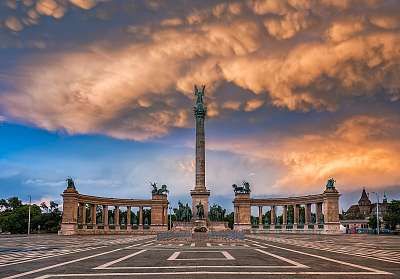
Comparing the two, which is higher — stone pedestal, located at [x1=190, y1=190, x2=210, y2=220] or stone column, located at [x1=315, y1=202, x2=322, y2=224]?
stone pedestal, located at [x1=190, y1=190, x2=210, y2=220]

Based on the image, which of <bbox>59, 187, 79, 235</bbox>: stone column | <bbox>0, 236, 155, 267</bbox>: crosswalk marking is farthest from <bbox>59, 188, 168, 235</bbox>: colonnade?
<bbox>0, 236, 155, 267</bbox>: crosswalk marking

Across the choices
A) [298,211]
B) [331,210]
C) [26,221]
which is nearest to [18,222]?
[26,221]

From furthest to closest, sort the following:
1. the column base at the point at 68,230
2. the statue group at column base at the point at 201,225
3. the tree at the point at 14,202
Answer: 1. the tree at the point at 14,202
2. the column base at the point at 68,230
3. the statue group at column base at the point at 201,225

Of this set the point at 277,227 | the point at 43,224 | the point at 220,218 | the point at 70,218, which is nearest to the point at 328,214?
the point at 277,227

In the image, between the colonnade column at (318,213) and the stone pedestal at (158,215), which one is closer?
the colonnade column at (318,213)

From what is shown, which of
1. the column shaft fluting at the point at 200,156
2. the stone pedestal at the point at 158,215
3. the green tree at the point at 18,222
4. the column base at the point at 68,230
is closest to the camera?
the column base at the point at 68,230

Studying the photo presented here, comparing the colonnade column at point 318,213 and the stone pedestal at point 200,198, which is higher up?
the stone pedestal at point 200,198

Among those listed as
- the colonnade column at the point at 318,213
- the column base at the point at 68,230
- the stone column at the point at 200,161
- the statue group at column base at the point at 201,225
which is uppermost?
the stone column at the point at 200,161

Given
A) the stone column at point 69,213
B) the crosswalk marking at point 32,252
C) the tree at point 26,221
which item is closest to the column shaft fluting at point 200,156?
the stone column at point 69,213

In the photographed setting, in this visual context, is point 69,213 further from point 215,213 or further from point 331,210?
point 331,210

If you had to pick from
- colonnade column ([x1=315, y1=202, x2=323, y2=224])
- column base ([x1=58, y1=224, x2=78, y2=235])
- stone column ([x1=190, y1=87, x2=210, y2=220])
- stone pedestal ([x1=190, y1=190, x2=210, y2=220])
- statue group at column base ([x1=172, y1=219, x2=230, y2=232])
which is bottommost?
column base ([x1=58, y1=224, x2=78, y2=235])

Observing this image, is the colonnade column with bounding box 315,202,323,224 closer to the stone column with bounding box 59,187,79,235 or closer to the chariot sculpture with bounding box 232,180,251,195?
the chariot sculpture with bounding box 232,180,251,195

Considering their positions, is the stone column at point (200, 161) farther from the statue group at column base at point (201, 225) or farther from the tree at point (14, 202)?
the tree at point (14, 202)

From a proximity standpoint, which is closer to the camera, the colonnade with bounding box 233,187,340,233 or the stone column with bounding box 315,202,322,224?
the colonnade with bounding box 233,187,340,233
